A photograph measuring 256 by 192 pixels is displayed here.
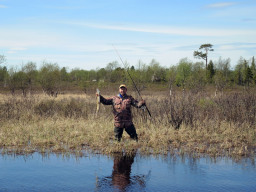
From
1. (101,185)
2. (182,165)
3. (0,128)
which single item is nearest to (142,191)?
(101,185)

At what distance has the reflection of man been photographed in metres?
6.00

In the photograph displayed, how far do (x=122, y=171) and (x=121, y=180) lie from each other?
61 cm

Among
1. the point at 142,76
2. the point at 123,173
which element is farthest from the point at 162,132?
the point at 142,76

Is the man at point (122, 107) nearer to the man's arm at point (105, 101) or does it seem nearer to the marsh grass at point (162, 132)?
the man's arm at point (105, 101)

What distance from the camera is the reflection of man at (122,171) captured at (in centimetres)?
600

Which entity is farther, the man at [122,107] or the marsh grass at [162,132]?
the man at [122,107]

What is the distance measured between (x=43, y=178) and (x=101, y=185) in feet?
4.24

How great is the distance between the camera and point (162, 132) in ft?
32.2

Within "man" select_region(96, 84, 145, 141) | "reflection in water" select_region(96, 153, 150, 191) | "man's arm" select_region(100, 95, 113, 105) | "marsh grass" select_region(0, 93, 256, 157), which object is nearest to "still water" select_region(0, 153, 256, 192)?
"reflection in water" select_region(96, 153, 150, 191)

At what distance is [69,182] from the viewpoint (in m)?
6.11

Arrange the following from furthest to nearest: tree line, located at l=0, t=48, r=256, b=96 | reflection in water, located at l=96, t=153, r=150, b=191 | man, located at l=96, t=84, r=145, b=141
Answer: tree line, located at l=0, t=48, r=256, b=96, man, located at l=96, t=84, r=145, b=141, reflection in water, located at l=96, t=153, r=150, b=191

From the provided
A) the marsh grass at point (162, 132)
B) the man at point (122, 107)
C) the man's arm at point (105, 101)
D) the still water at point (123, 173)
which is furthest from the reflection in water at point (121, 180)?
the man's arm at point (105, 101)

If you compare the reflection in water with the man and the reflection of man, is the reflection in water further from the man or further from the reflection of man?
the man

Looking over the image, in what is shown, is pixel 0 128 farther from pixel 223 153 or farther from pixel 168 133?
pixel 223 153
